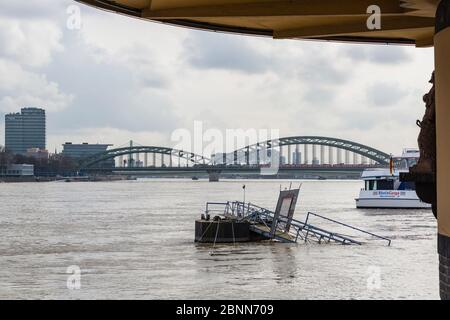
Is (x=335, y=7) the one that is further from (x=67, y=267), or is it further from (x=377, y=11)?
(x=67, y=267)

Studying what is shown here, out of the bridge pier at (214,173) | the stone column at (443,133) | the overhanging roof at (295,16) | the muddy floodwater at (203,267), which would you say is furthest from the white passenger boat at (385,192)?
the bridge pier at (214,173)

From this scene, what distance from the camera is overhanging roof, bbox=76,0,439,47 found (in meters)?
12.8

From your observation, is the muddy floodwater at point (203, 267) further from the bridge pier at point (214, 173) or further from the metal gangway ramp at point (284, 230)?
the bridge pier at point (214, 173)

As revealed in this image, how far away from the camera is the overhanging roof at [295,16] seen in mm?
12773

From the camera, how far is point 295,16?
13.1 m

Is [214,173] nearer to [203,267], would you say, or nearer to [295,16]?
[203,267]

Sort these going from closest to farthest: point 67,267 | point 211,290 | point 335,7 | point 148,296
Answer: point 335,7 < point 148,296 < point 211,290 < point 67,267

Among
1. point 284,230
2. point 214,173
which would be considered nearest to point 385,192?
point 284,230

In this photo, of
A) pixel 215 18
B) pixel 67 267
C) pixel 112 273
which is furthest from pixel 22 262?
pixel 215 18

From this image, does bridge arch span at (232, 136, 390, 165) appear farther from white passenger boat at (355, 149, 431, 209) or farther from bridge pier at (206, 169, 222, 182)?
white passenger boat at (355, 149, 431, 209)

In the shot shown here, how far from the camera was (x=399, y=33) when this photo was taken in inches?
602
